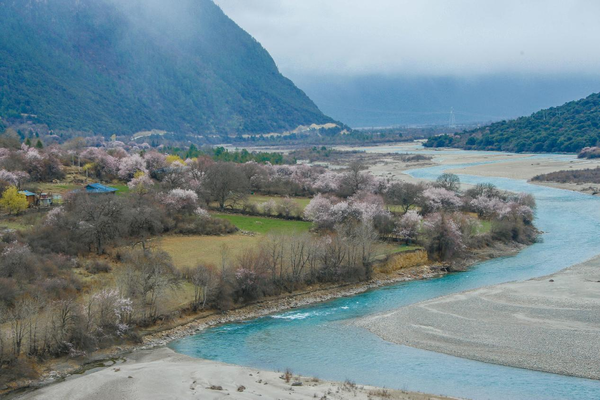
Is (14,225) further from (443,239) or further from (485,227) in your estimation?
(485,227)

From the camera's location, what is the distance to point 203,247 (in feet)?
148

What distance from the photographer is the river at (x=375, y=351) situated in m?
24.4

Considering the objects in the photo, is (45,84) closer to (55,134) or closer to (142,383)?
(55,134)

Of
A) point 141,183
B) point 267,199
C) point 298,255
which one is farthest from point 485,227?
point 141,183

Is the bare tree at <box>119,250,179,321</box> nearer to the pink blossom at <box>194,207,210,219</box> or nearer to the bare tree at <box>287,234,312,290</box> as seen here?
the bare tree at <box>287,234,312,290</box>

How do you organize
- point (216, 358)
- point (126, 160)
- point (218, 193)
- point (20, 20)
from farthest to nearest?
point (20, 20) → point (126, 160) → point (218, 193) → point (216, 358)

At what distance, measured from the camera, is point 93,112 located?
185 m

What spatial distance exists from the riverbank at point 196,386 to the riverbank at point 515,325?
279 inches

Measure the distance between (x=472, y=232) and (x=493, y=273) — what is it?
8127mm

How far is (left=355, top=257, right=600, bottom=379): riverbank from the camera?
2720 centimetres

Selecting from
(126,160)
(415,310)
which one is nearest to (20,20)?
(126,160)

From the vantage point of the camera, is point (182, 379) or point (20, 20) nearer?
point (182, 379)

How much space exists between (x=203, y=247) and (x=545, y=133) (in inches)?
4906

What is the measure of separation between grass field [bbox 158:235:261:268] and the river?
27.9 feet
